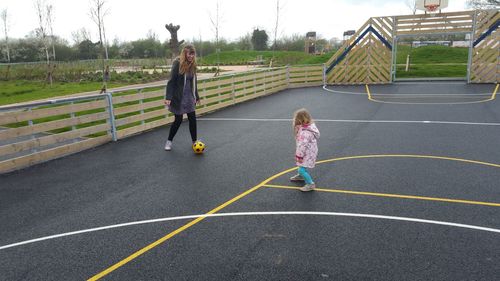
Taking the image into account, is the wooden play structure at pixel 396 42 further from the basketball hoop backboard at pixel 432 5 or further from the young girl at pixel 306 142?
the young girl at pixel 306 142

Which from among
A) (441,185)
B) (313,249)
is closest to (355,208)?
(313,249)

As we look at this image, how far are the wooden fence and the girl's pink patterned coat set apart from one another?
4.74m

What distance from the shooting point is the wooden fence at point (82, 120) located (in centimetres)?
659

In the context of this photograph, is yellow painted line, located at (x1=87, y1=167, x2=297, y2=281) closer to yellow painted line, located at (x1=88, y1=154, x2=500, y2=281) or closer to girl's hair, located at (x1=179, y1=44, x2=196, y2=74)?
yellow painted line, located at (x1=88, y1=154, x2=500, y2=281)

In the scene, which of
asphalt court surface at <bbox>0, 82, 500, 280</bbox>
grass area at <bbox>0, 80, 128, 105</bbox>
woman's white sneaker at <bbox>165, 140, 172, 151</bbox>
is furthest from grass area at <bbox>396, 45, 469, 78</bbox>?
woman's white sneaker at <bbox>165, 140, 172, 151</bbox>

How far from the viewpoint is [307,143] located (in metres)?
5.15

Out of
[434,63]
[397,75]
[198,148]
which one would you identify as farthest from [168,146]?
[434,63]

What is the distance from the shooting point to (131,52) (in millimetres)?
52125

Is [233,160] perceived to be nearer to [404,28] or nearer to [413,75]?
[404,28]

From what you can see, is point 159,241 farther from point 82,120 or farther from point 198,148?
point 82,120

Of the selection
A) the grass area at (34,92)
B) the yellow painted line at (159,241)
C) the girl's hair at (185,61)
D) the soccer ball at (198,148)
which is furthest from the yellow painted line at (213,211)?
the grass area at (34,92)

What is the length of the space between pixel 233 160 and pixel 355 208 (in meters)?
2.84

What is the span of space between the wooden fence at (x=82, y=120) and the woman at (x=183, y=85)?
74.1 inches

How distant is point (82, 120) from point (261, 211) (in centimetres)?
511
